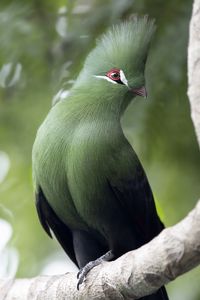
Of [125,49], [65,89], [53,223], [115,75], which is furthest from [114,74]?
[65,89]

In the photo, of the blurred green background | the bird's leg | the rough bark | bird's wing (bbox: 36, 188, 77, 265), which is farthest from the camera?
the blurred green background

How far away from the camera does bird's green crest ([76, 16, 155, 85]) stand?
153 inches

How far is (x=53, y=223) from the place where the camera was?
429cm

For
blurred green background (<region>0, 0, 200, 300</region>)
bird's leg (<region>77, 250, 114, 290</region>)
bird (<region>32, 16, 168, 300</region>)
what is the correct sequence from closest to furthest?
bird's leg (<region>77, 250, 114, 290</region>) → bird (<region>32, 16, 168, 300</region>) → blurred green background (<region>0, 0, 200, 300</region>)

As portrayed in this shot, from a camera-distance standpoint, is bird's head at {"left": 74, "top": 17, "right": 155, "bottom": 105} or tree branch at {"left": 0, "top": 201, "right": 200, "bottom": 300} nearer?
tree branch at {"left": 0, "top": 201, "right": 200, "bottom": 300}

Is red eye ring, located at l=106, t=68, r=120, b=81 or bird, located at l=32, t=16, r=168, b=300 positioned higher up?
red eye ring, located at l=106, t=68, r=120, b=81

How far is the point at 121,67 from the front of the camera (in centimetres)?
390

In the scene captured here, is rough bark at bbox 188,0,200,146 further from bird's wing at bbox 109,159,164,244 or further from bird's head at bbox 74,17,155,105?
bird's wing at bbox 109,159,164,244

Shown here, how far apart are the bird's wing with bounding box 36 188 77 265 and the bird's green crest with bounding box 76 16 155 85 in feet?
2.24

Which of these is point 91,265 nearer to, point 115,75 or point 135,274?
point 135,274

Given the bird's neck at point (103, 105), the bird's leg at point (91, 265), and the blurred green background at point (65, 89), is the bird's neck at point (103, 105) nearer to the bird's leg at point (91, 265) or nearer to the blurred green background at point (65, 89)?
the bird's leg at point (91, 265)

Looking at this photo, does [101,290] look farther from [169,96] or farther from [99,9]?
[99,9]

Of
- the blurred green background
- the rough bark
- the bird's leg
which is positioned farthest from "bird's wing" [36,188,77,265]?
the rough bark

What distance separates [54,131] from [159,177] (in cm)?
152
